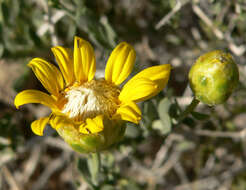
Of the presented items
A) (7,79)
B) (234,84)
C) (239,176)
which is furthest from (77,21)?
(239,176)

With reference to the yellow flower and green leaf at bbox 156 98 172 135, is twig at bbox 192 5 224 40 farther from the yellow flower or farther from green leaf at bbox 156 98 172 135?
the yellow flower

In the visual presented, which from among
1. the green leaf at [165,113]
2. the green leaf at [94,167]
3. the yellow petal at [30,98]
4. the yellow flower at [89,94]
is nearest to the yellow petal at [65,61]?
the yellow flower at [89,94]

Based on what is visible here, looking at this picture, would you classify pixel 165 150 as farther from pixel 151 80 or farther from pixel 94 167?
pixel 151 80

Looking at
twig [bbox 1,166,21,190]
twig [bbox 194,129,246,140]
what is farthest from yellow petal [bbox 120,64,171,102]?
twig [bbox 1,166,21,190]

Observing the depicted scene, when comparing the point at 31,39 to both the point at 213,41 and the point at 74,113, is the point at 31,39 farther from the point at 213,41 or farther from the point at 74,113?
the point at 213,41

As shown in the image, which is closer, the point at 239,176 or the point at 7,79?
the point at 239,176

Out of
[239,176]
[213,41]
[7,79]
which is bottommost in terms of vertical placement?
[239,176]
